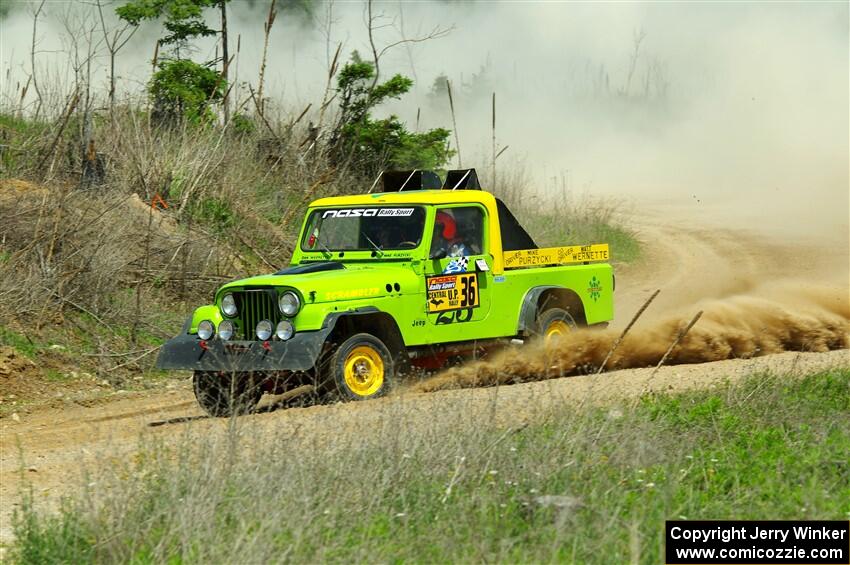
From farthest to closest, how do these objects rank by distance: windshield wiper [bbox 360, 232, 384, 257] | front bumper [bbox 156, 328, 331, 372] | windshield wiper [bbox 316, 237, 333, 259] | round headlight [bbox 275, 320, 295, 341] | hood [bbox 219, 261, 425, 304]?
windshield wiper [bbox 316, 237, 333, 259]
windshield wiper [bbox 360, 232, 384, 257]
hood [bbox 219, 261, 425, 304]
round headlight [bbox 275, 320, 295, 341]
front bumper [bbox 156, 328, 331, 372]

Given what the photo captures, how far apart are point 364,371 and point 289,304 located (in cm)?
93

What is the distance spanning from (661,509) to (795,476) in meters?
1.27

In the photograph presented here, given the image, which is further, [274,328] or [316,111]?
[316,111]

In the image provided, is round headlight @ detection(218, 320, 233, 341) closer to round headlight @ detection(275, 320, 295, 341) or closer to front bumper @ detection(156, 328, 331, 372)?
front bumper @ detection(156, 328, 331, 372)

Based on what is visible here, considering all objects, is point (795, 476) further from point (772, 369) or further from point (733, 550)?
point (772, 369)

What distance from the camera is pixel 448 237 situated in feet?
39.1

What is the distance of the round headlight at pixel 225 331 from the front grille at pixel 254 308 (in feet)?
0.32

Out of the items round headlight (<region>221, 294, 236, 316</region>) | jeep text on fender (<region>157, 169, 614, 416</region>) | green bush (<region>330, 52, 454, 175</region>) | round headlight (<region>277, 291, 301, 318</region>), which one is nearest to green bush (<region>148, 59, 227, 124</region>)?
green bush (<region>330, 52, 454, 175</region>)

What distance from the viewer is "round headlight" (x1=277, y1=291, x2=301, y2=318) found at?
10.5 meters

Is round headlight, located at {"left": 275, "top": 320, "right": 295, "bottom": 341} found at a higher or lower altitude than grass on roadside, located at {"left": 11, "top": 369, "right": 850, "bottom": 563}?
higher

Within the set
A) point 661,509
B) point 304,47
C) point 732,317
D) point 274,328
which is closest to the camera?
point 661,509

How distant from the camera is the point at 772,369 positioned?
1177 cm

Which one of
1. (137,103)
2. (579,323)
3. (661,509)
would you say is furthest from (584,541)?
(137,103)

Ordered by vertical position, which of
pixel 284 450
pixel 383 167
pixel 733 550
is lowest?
pixel 733 550
